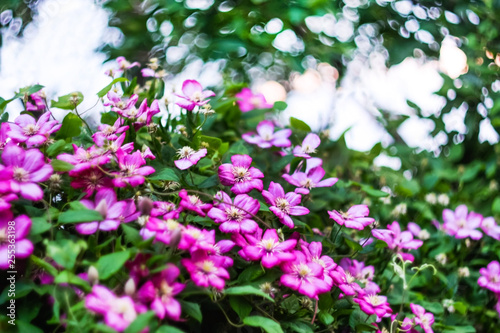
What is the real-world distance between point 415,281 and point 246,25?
0.80 meters

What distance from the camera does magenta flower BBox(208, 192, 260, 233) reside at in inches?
25.3

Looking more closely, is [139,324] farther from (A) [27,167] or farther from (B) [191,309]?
(A) [27,167]

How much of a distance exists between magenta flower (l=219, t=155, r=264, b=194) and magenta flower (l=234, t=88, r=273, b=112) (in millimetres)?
545

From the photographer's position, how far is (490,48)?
1444 millimetres

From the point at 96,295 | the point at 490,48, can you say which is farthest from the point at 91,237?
the point at 490,48

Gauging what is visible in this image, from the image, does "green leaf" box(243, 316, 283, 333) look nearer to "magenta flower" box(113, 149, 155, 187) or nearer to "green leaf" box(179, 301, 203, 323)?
"green leaf" box(179, 301, 203, 323)

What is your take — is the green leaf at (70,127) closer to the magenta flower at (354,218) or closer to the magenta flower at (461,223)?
the magenta flower at (354,218)

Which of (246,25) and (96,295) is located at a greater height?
(96,295)

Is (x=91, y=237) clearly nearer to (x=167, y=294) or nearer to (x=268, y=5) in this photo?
(x=167, y=294)

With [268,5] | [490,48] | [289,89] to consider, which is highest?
[268,5]

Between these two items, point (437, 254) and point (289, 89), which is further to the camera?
point (289, 89)

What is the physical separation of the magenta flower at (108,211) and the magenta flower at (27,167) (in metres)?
0.06

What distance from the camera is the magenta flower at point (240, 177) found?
68 cm

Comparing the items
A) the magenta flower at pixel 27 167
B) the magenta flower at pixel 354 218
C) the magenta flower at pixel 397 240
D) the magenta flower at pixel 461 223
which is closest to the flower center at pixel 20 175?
the magenta flower at pixel 27 167
